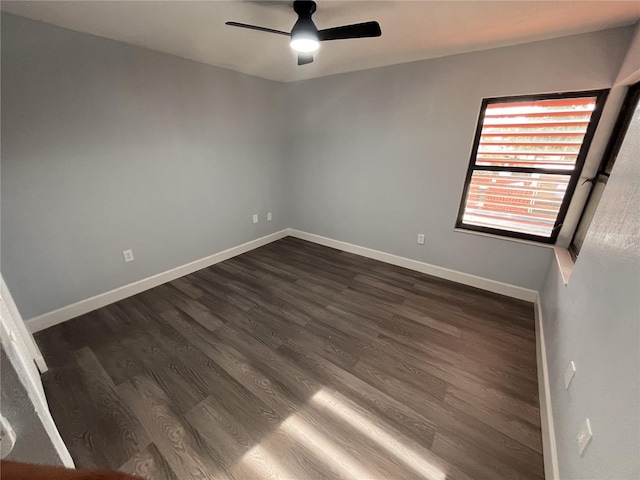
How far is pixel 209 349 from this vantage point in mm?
1949

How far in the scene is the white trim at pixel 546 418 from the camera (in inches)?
47.2

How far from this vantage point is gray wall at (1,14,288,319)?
1.84 m

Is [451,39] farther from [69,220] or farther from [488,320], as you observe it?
[69,220]

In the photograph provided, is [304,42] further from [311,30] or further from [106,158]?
[106,158]

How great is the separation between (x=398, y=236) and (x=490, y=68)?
1.84 meters

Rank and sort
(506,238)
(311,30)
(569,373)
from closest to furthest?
(569,373) < (311,30) < (506,238)

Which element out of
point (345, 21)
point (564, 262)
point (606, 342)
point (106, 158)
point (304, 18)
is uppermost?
point (345, 21)

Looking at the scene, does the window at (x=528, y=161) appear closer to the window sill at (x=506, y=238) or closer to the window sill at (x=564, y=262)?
the window sill at (x=506, y=238)

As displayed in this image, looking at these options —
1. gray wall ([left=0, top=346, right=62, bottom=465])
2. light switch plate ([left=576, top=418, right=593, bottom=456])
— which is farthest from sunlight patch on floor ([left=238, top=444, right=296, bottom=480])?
light switch plate ([left=576, top=418, right=593, bottom=456])

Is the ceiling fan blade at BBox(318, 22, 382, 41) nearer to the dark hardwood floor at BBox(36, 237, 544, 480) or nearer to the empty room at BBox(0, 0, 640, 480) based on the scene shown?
the empty room at BBox(0, 0, 640, 480)

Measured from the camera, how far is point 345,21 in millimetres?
1814

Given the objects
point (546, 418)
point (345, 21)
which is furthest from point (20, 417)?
point (345, 21)

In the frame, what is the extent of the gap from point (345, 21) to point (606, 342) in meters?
2.32

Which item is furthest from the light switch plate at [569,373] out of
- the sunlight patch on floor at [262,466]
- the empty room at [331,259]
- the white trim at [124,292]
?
the white trim at [124,292]
